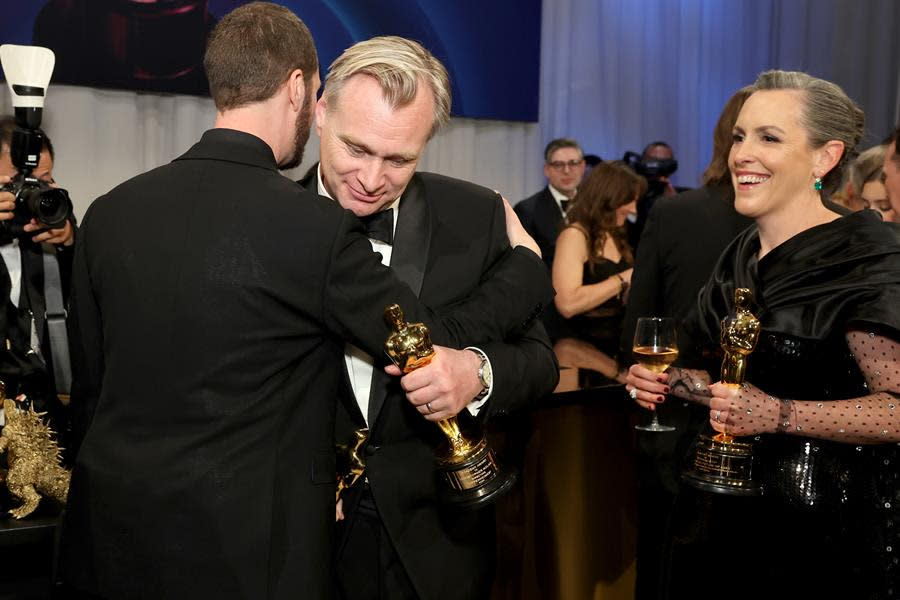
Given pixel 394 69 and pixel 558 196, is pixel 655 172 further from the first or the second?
pixel 394 69

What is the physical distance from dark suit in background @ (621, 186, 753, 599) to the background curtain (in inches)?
122


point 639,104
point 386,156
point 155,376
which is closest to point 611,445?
point 386,156

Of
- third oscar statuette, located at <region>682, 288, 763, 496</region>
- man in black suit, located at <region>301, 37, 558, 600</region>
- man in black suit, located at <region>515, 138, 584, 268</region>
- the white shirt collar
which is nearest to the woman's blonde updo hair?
third oscar statuette, located at <region>682, 288, 763, 496</region>

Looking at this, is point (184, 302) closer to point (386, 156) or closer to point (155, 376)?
point (155, 376)

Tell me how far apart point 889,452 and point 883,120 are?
737 centimetres

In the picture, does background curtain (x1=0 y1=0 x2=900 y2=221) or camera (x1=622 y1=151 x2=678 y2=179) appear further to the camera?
camera (x1=622 y1=151 x2=678 y2=179)

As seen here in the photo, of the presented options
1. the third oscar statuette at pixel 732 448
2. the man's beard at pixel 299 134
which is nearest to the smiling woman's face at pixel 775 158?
the third oscar statuette at pixel 732 448

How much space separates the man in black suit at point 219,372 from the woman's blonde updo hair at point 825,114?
110 cm

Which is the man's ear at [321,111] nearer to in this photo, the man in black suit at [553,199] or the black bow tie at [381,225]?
the black bow tie at [381,225]

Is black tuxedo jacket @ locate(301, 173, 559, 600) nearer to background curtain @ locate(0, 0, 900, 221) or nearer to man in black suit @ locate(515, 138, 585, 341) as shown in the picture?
man in black suit @ locate(515, 138, 585, 341)

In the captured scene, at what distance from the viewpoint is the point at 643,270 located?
345 centimetres

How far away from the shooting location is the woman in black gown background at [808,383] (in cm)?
211

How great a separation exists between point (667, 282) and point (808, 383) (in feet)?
3.94

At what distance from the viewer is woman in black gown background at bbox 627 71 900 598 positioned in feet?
6.93
